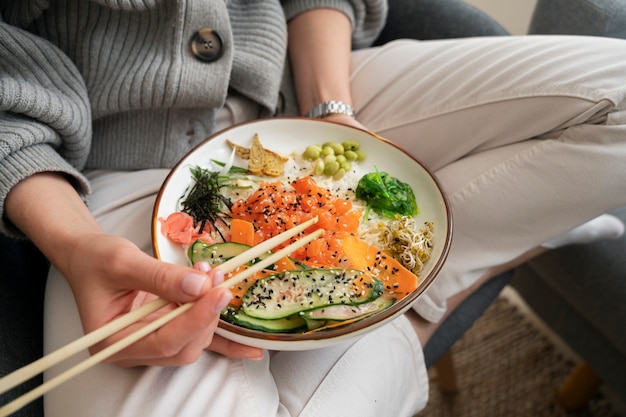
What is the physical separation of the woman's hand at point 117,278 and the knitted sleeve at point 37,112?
0.03 m

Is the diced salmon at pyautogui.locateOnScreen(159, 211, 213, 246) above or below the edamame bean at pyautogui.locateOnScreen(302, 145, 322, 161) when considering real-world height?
below

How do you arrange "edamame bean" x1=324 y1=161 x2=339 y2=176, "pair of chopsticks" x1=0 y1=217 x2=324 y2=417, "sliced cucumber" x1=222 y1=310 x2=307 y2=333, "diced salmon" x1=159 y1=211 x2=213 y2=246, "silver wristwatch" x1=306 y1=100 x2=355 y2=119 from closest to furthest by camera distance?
"pair of chopsticks" x1=0 y1=217 x2=324 y2=417 < "sliced cucumber" x1=222 y1=310 x2=307 y2=333 < "diced salmon" x1=159 y1=211 x2=213 y2=246 < "edamame bean" x1=324 y1=161 x2=339 y2=176 < "silver wristwatch" x1=306 y1=100 x2=355 y2=119

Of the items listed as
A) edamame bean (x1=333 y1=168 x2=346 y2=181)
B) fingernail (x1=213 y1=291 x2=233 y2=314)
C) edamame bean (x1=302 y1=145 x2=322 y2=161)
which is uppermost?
fingernail (x1=213 y1=291 x2=233 y2=314)

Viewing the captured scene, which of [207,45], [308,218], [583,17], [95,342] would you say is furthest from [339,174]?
[583,17]

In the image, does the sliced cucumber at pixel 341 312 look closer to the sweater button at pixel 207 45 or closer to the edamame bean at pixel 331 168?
the edamame bean at pixel 331 168

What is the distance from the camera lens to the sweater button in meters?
1.05

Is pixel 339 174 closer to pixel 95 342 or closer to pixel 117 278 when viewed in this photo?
pixel 117 278

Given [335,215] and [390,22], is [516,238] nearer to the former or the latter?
[335,215]

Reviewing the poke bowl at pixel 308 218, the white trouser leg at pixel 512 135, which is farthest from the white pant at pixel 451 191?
the poke bowl at pixel 308 218

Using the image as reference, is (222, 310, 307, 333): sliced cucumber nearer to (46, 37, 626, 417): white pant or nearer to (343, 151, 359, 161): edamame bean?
(46, 37, 626, 417): white pant

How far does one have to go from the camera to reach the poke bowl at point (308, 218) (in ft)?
2.56

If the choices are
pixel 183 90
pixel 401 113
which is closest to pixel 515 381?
pixel 401 113

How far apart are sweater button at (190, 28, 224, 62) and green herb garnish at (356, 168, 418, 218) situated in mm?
387

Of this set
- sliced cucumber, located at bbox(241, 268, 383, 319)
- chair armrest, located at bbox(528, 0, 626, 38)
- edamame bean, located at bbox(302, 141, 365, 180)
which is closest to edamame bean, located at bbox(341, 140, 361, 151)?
edamame bean, located at bbox(302, 141, 365, 180)
